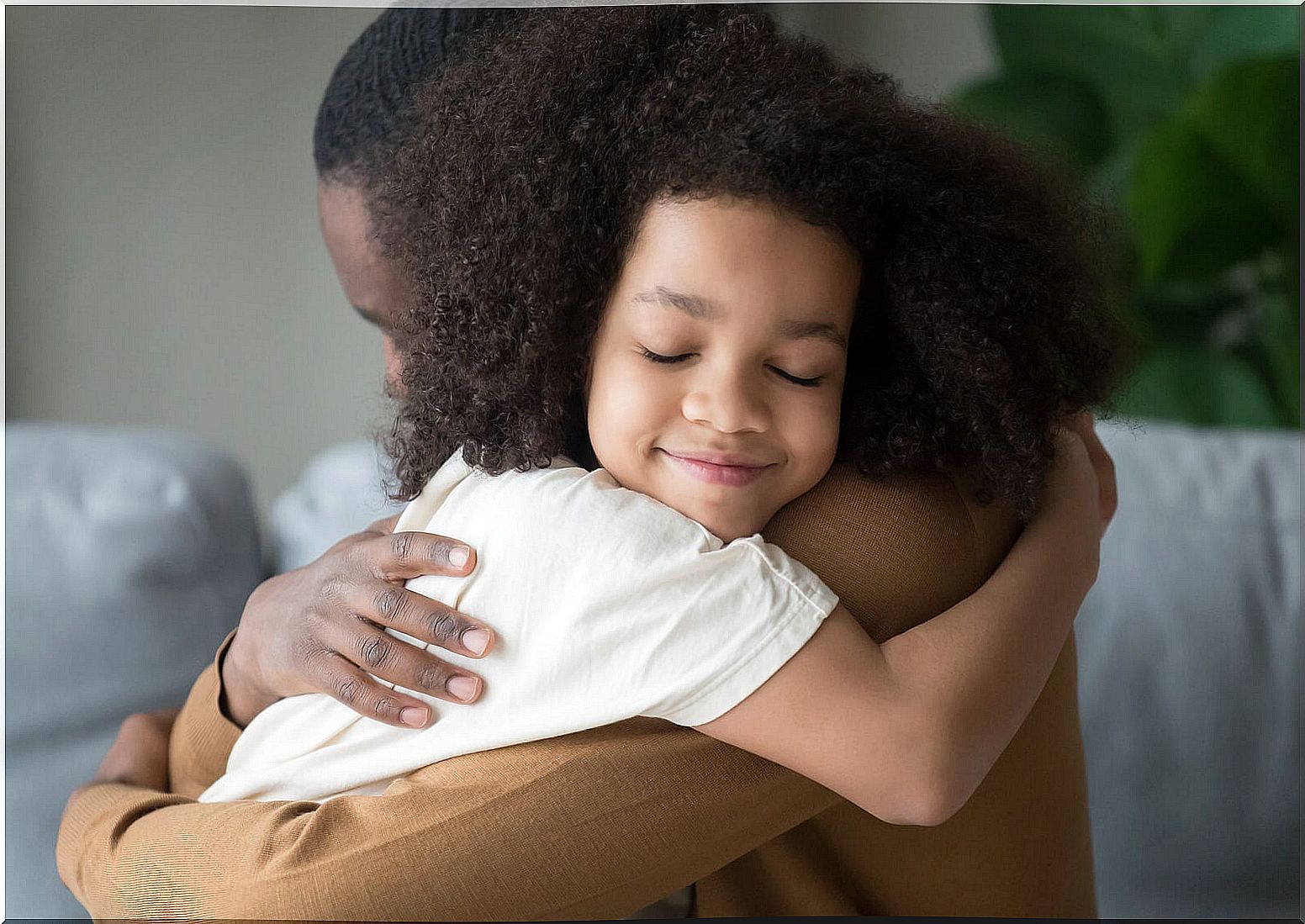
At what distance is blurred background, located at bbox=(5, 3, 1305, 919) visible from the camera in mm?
769

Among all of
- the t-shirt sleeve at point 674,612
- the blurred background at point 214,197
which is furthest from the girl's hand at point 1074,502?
the t-shirt sleeve at point 674,612

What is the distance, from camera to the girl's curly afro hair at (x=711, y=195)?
62 cm

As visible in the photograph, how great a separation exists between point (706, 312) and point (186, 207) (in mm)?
402

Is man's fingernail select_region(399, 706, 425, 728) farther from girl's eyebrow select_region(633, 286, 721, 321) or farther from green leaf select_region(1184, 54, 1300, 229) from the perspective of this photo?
Result: green leaf select_region(1184, 54, 1300, 229)

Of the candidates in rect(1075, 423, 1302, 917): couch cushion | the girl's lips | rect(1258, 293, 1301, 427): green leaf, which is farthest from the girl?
rect(1258, 293, 1301, 427): green leaf

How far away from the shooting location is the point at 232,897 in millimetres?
608

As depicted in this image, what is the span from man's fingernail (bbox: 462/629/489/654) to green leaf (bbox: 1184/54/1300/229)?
635mm

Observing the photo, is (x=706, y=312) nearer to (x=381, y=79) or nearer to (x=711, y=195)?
(x=711, y=195)

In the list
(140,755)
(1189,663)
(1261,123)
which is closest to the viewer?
(140,755)

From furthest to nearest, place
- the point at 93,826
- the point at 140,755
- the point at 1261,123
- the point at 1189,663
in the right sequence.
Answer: the point at 1189,663, the point at 1261,123, the point at 140,755, the point at 93,826

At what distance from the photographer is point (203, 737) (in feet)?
2.70

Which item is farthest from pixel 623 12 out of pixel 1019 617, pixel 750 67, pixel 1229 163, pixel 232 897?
pixel 1229 163

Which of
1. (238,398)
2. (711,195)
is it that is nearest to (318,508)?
(238,398)

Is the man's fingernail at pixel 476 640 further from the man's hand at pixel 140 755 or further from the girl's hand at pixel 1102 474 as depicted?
the girl's hand at pixel 1102 474
